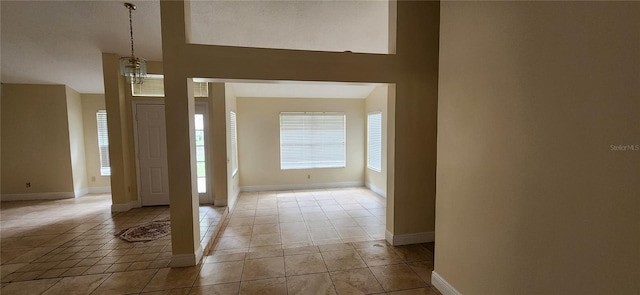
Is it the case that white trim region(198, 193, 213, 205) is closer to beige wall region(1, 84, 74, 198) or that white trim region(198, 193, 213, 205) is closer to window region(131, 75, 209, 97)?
window region(131, 75, 209, 97)

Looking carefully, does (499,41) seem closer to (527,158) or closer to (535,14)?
(535,14)

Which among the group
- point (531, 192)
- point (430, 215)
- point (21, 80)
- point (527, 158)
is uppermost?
point (21, 80)

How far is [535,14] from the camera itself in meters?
1.38

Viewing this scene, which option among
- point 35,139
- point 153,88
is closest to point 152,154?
point 153,88

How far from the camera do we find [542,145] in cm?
136

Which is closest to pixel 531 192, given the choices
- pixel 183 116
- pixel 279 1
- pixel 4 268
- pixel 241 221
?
pixel 183 116

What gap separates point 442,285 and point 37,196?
7.74m

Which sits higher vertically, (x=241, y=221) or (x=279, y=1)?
(x=279, y=1)

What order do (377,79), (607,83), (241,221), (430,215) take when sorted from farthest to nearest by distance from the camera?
(241,221)
(430,215)
(377,79)
(607,83)

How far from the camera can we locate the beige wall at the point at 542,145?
1.07m

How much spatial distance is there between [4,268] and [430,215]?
471 centimetres

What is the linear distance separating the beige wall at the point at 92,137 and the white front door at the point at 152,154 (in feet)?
6.86

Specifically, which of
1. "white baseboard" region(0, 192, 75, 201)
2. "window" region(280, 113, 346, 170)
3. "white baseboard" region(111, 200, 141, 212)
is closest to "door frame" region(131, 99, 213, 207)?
"white baseboard" region(111, 200, 141, 212)

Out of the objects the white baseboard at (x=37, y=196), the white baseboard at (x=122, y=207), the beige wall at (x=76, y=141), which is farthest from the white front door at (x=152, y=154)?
the white baseboard at (x=37, y=196)
